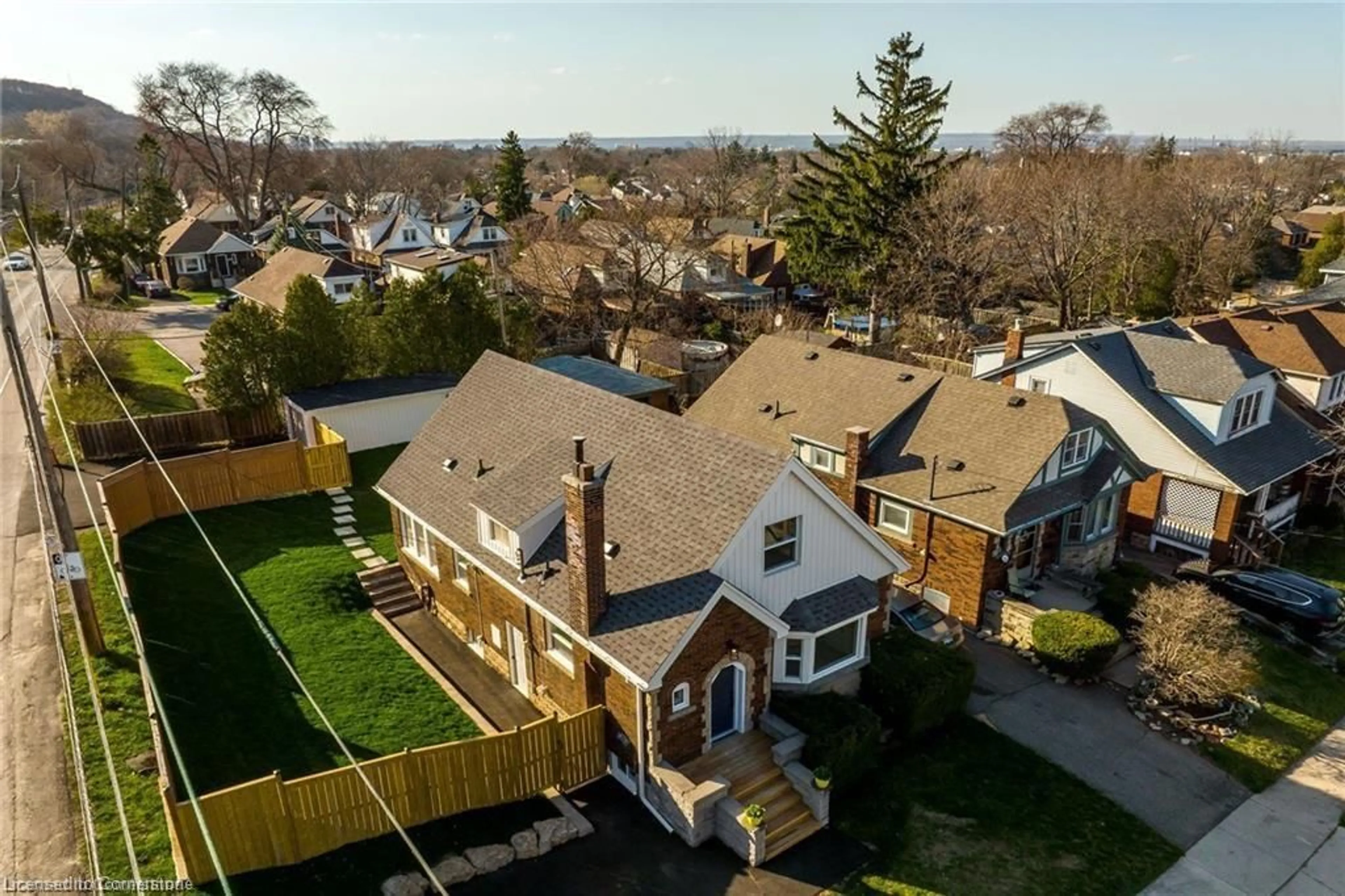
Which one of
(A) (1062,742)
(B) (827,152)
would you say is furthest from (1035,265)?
(A) (1062,742)

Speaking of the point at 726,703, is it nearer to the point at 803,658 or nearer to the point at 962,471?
the point at 803,658

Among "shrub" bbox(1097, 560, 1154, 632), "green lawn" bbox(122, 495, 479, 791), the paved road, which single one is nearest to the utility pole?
the paved road

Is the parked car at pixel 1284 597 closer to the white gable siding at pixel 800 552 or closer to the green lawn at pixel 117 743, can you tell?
the white gable siding at pixel 800 552

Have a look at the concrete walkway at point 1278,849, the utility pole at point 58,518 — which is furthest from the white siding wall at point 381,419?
the concrete walkway at point 1278,849

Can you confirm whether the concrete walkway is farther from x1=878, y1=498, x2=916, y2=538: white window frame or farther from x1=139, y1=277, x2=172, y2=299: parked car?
x1=139, y1=277, x2=172, y2=299: parked car

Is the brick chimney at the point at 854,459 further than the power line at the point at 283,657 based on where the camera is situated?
Yes

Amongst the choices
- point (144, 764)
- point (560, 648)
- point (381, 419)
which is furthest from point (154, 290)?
point (560, 648)
